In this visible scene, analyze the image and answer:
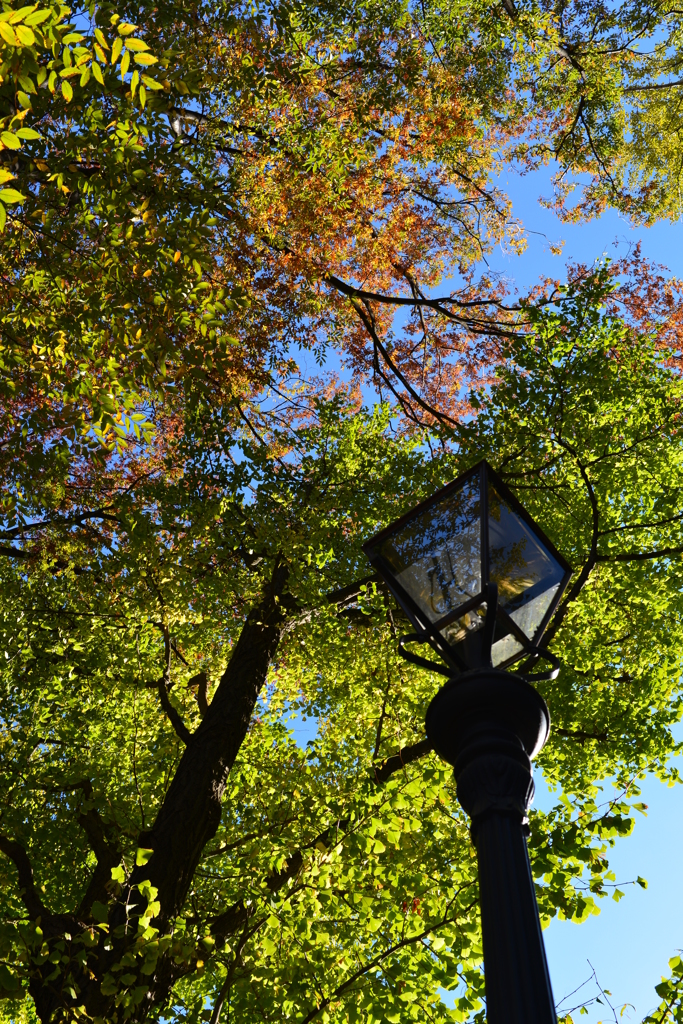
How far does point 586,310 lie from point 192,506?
5378 millimetres

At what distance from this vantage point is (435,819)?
7.17 metres

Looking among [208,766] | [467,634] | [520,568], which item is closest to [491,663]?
[467,634]

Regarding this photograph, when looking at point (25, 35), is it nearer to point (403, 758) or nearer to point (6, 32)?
point (6, 32)

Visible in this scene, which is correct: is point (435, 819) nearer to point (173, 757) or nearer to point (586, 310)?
A: point (173, 757)

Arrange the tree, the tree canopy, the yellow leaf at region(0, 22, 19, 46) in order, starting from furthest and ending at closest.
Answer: the tree < the tree canopy < the yellow leaf at region(0, 22, 19, 46)

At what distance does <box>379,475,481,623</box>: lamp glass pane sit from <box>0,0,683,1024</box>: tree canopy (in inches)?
84.6

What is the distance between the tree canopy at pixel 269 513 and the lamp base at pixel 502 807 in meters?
2.01

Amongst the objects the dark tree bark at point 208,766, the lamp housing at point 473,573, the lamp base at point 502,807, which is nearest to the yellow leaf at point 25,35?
the lamp housing at point 473,573

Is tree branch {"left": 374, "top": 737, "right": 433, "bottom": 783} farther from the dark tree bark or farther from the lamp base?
the lamp base

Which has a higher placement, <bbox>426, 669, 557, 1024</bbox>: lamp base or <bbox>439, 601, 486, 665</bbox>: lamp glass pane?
<bbox>439, 601, 486, 665</bbox>: lamp glass pane

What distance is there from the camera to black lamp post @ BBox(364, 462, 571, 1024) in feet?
7.49

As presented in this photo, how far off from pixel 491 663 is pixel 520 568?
484mm

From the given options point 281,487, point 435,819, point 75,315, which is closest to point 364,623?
point 281,487

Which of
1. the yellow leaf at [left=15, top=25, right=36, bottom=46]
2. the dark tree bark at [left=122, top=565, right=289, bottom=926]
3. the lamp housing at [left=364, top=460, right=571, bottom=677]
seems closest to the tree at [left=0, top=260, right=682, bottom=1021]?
the dark tree bark at [left=122, top=565, right=289, bottom=926]
